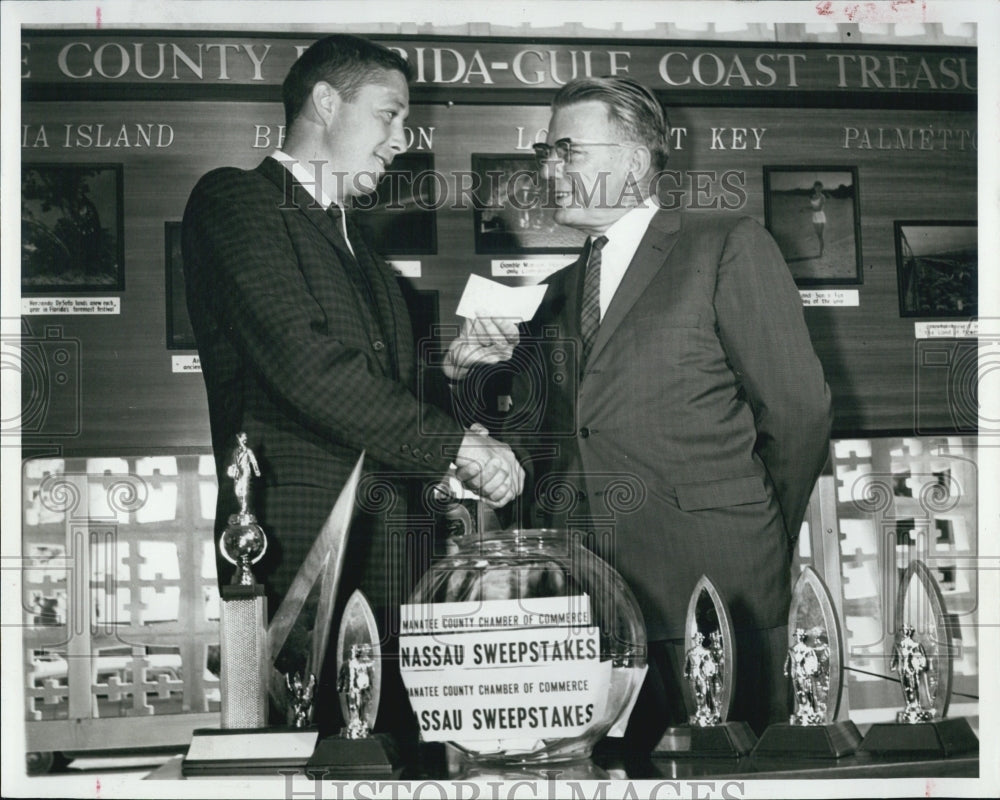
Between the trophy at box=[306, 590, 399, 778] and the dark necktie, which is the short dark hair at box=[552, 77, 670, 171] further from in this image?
the trophy at box=[306, 590, 399, 778]

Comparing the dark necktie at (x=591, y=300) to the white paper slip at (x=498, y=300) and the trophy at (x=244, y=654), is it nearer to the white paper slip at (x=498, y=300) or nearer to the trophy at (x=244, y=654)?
the white paper slip at (x=498, y=300)

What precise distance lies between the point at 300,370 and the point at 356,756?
0.63 m

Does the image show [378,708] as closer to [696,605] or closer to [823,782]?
[696,605]

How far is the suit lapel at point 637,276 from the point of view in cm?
211

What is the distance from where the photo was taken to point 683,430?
2.08 m

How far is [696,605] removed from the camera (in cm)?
192

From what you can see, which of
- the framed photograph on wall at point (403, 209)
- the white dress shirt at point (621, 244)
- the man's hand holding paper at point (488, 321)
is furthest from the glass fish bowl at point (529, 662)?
the framed photograph on wall at point (403, 209)

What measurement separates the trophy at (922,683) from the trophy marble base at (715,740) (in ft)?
0.59

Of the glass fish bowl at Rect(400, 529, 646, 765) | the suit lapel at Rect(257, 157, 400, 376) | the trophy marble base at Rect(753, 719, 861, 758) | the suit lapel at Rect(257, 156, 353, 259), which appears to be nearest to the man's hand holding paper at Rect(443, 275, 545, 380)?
the suit lapel at Rect(257, 157, 400, 376)

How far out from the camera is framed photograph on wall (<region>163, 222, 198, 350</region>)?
7.10ft

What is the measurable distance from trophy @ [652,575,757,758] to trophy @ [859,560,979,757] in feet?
0.69

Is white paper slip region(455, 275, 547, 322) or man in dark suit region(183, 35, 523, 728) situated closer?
man in dark suit region(183, 35, 523, 728)

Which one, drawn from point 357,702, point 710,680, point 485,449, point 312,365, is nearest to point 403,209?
point 312,365

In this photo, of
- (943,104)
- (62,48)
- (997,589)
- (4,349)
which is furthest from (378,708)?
(943,104)
